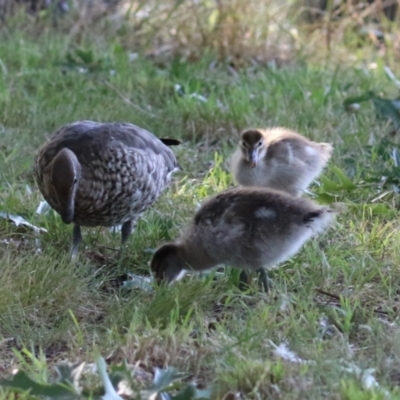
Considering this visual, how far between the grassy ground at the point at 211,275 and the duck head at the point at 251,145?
1.54 feet

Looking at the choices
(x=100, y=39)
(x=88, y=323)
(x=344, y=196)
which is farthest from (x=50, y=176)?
(x=100, y=39)

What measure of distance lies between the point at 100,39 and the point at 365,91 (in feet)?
10.5

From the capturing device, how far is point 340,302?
180 inches

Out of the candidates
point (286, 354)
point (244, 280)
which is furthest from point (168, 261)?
point (286, 354)

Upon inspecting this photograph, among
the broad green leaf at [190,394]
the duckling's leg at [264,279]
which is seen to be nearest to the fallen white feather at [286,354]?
the broad green leaf at [190,394]

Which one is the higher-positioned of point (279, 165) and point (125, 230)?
point (279, 165)

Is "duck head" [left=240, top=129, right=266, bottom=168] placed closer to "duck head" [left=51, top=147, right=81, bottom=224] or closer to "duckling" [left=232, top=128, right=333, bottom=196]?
"duckling" [left=232, top=128, right=333, bottom=196]

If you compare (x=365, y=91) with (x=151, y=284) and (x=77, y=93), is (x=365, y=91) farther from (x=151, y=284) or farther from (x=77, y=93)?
(x=151, y=284)

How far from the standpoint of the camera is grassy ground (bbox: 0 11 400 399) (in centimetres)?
389

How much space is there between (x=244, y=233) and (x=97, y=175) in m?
0.90

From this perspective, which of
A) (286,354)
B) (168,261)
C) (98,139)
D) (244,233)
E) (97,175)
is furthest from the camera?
(98,139)

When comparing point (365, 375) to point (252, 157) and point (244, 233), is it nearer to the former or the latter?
point (244, 233)

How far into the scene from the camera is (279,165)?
19.9 feet

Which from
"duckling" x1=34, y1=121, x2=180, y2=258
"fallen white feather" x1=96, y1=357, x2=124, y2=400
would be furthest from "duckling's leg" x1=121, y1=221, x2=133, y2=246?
"fallen white feather" x1=96, y1=357, x2=124, y2=400
